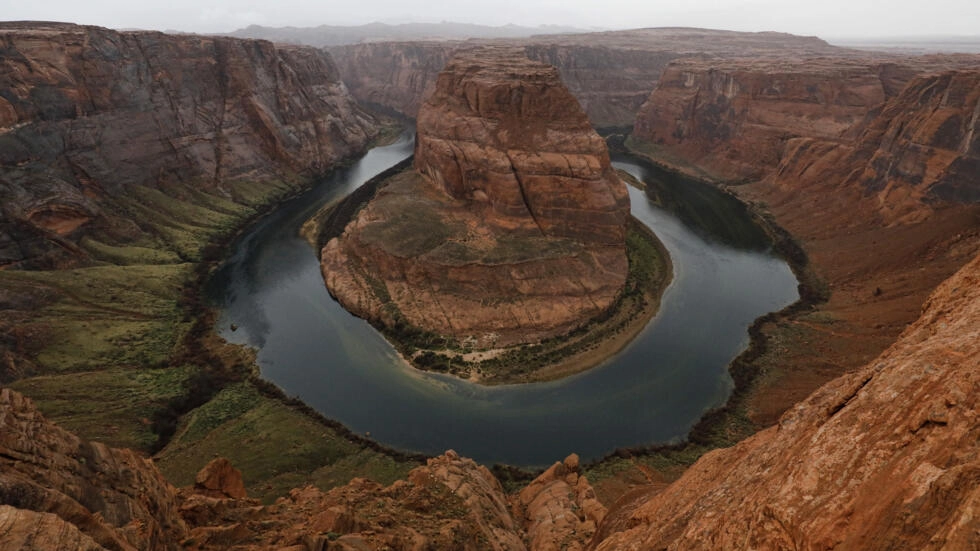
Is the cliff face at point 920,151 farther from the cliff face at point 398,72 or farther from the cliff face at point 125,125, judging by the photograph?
the cliff face at point 398,72

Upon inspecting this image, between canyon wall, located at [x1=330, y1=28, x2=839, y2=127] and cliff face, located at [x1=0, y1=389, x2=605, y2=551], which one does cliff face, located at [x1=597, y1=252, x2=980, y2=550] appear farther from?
canyon wall, located at [x1=330, y1=28, x2=839, y2=127]

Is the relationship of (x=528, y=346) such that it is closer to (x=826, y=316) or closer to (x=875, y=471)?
(x=826, y=316)

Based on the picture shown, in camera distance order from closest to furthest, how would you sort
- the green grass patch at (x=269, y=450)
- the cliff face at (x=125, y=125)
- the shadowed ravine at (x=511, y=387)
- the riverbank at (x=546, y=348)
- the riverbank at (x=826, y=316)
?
1. the green grass patch at (x=269, y=450)
2. the riverbank at (x=826, y=316)
3. the shadowed ravine at (x=511, y=387)
4. the riverbank at (x=546, y=348)
5. the cliff face at (x=125, y=125)

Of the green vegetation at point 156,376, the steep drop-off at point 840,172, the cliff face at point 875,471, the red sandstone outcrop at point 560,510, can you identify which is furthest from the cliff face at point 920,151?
the green vegetation at point 156,376

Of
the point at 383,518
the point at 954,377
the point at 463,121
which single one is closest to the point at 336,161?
the point at 463,121

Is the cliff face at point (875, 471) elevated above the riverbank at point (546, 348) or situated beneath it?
elevated above

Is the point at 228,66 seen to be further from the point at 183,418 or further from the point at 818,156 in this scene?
the point at 818,156

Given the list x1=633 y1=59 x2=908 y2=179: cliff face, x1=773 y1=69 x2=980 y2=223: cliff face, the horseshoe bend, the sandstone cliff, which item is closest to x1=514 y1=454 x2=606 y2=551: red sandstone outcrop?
the horseshoe bend
